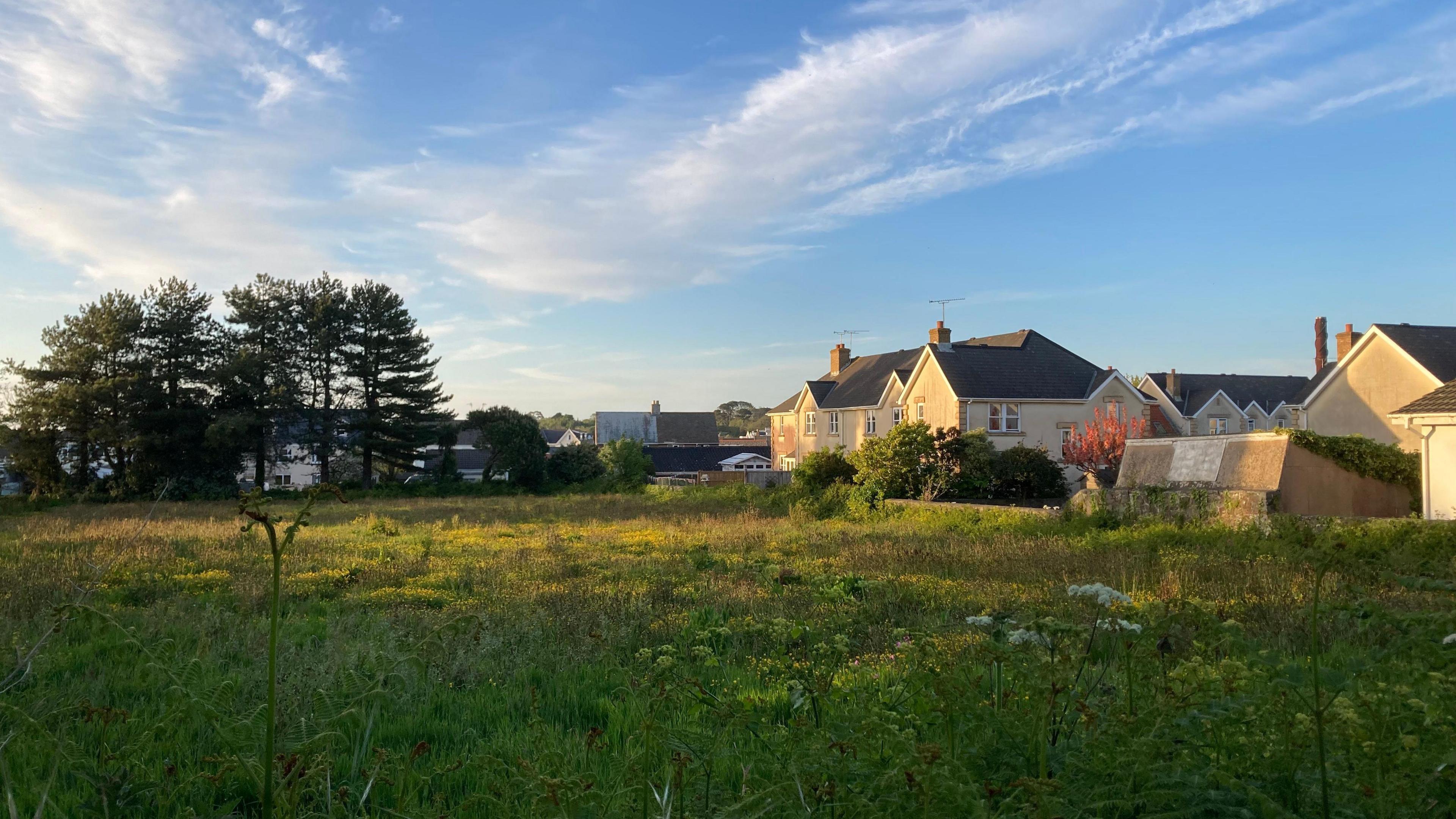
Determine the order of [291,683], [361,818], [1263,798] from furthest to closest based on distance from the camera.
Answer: [291,683], [361,818], [1263,798]

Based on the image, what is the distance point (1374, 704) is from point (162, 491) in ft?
15.4

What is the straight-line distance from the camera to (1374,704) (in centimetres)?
301

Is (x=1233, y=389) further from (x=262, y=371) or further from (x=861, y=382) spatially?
(x=262, y=371)

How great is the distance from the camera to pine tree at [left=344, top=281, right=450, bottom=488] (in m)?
44.3

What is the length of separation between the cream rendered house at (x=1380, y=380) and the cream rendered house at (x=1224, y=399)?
22155mm

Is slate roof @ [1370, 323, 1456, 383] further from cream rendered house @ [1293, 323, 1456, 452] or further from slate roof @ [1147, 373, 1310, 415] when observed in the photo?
slate roof @ [1147, 373, 1310, 415]

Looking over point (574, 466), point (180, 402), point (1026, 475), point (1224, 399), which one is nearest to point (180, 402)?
point (180, 402)

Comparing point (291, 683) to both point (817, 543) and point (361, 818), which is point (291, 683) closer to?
point (361, 818)

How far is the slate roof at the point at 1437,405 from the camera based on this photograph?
16.5m

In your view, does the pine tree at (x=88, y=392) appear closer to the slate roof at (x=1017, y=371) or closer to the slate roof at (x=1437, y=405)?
the slate roof at (x=1017, y=371)

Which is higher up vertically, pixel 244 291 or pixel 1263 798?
pixel 244 291

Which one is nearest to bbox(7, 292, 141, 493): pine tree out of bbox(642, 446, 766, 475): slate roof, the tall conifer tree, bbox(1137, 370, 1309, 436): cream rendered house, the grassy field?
the tall conifer tree

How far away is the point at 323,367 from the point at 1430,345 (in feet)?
160

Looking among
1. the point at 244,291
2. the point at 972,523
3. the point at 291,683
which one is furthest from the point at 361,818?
the point at 244,291
